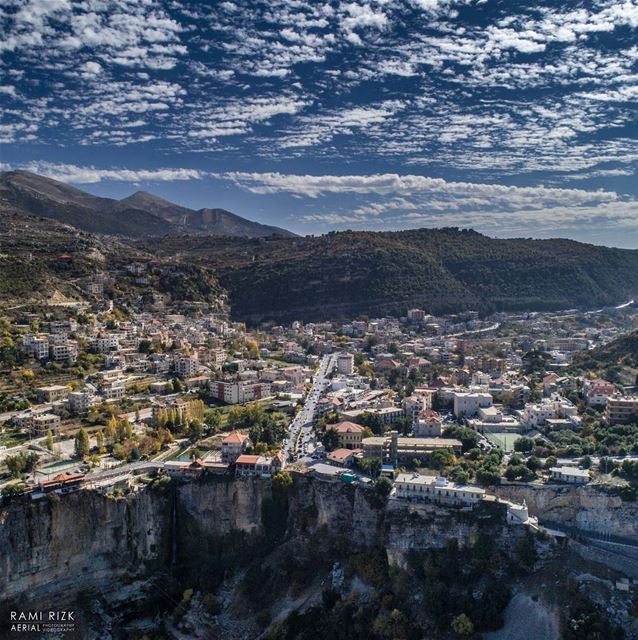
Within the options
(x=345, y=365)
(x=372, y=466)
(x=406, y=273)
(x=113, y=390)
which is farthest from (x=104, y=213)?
(x=372, y=466)

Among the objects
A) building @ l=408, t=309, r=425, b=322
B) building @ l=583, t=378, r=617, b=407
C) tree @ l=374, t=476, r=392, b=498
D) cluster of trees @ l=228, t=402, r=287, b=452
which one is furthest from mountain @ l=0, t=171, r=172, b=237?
tree @ l=374, t=476, r=392, b=498

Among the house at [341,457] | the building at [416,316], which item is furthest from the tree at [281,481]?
the building at [416,316]

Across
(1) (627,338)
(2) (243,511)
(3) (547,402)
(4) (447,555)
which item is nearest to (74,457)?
(2) (243,511)

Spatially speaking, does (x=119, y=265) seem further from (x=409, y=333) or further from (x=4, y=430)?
(x=4, y=430)

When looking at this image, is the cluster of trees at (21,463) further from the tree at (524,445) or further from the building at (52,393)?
the tree at (524,445)

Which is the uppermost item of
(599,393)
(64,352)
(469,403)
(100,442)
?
(64,352)

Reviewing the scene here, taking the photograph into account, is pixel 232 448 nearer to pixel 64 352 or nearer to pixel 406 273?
pixel 64 352

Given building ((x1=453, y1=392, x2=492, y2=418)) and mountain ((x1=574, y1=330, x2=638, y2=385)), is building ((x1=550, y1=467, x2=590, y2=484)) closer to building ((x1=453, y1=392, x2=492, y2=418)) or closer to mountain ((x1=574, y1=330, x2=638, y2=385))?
building ((x1=453, y1=392, x2=492, y2=418))
